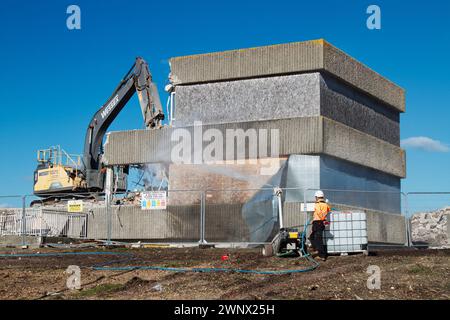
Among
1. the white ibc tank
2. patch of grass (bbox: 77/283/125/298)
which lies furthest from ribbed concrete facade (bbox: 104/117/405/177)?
patch of grass (bbox: 77/283/125/298)

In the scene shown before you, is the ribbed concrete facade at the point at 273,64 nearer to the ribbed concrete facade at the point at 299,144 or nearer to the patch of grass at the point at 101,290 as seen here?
the ribbed concrete facade at the point at 299,144

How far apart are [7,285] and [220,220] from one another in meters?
13.6

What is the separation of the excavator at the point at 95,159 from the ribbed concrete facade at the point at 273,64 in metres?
2.35

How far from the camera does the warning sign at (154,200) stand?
28.4m

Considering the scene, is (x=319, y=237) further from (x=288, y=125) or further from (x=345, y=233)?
(x=288, y=125)

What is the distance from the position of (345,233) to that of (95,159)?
2481 cm

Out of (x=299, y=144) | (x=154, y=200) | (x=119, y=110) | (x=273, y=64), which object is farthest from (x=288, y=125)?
(x=119, y=110)

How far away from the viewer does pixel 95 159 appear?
1655 inches

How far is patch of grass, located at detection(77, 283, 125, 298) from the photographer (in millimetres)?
15062

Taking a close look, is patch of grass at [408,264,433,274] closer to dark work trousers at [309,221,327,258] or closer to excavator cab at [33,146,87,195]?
dark work trousers at [309,221,327,258]

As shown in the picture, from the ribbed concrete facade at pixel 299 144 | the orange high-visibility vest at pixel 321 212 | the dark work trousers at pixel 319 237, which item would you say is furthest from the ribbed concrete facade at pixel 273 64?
the dark work trousers at pixel 319 237

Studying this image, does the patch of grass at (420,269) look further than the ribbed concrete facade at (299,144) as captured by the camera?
No

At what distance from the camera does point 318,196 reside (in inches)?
801
